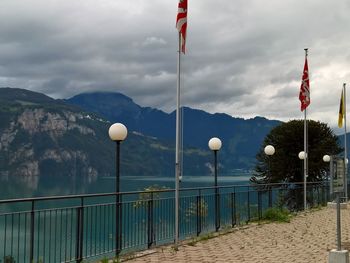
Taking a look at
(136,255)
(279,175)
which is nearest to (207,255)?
(136,255)

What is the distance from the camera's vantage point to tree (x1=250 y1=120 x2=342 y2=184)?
41594 millimetres

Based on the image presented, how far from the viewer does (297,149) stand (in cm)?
4291

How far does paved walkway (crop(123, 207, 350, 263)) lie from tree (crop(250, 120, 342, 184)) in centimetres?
2539

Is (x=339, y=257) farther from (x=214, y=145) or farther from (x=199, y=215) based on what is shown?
(x=214, y=145)

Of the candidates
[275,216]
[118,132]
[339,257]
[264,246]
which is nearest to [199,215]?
[264,246]

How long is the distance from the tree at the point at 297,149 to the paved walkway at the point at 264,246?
25.4 m

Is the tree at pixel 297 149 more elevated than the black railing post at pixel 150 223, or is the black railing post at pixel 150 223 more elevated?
the tree at pixel 297 149

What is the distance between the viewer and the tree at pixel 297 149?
4159 cm

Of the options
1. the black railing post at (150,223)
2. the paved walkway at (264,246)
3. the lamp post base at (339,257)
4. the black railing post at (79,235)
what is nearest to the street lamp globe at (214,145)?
the paved walkway at (264,246)

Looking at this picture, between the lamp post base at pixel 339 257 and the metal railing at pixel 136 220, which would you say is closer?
the lamp post base at pixel 339 257

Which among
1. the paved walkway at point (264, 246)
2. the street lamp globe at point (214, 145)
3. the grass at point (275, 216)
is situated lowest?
the paved walkway at point (264, 246)

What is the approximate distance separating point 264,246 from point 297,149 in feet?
105

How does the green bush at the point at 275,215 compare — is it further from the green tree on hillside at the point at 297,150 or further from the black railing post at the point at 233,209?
the green tree on hillside at the point at 297,150

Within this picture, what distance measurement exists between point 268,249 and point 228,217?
515cm
